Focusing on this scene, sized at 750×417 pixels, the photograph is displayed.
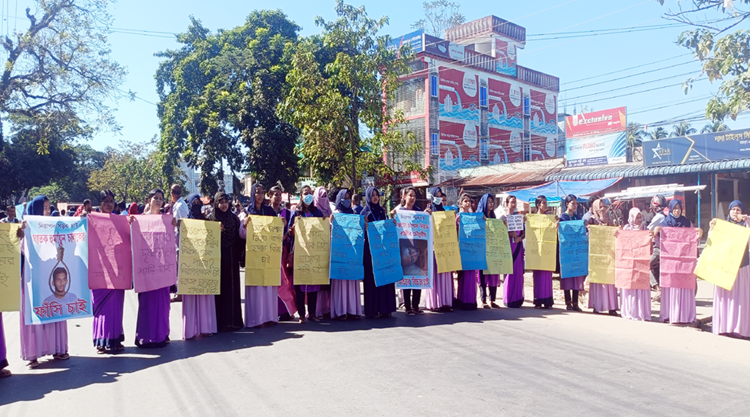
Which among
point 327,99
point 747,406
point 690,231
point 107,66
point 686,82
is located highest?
point 107,66

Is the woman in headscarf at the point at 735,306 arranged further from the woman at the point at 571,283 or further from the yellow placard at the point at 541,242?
the yellow placard at the point at 541,242

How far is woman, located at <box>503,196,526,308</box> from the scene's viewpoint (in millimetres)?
8805

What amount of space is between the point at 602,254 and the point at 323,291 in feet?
14.8

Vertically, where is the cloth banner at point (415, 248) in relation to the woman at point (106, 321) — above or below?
above

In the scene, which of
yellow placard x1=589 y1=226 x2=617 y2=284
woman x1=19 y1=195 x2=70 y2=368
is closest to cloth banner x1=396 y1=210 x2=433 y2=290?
yellow placard x1=589 y1=226 x2=617 y2=284

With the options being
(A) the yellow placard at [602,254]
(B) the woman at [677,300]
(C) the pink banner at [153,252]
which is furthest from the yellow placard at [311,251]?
(B) the woman at [677,300]

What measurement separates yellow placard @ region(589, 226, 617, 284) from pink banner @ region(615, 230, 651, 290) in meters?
0.21

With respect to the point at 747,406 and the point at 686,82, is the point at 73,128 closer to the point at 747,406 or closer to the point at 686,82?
the point at 686,82

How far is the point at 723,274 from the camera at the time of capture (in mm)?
6750

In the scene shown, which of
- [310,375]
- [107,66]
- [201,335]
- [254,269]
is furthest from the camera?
[107,66]

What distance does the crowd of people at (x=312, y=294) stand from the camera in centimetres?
604

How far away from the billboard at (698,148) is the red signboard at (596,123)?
5.50m

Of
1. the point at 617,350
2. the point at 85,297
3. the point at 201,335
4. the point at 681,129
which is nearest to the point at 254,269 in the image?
the point at 201,335

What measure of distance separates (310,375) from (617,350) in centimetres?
358
